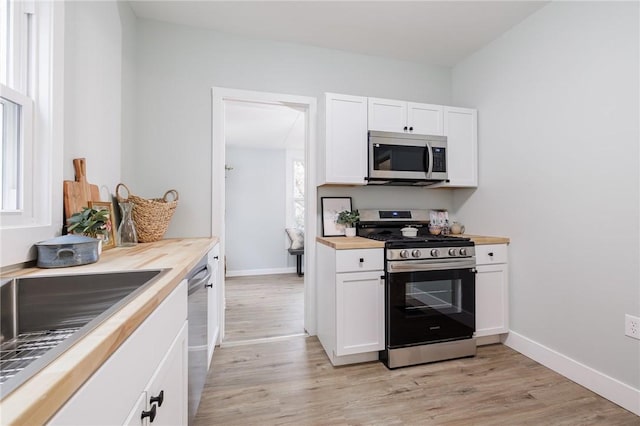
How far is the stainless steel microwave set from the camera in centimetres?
247

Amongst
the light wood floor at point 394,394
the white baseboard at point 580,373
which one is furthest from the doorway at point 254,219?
the white baseboard at point 580,373

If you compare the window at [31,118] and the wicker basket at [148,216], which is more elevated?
the window at [31,118]

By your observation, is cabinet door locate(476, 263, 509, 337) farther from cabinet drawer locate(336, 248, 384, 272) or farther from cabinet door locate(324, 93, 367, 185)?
cabinet door locate(324, 93, 367, 185)

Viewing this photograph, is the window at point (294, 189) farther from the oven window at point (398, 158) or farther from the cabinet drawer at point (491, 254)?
the cabinet drawer at point (491, 254)

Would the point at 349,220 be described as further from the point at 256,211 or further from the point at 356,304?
the point at 256,211

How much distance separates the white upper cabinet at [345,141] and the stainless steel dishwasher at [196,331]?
125 cm

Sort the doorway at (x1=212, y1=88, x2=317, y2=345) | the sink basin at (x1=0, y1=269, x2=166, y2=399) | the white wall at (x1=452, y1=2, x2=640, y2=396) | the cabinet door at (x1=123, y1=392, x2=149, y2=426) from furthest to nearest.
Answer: the doorway at (x1=212, y1=88, x2=317, y2=345) → the white wall at (x1=452, y1=2, x2=640, y2=396) → the sink basin at (x1=0, y1=269, x2=166, y2=399) → the cabinet door at (x1=123, y1=392, x2=149, y2=426)

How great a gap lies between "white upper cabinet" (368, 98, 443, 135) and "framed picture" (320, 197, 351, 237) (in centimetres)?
73

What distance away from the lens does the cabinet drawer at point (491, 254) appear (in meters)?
2.37

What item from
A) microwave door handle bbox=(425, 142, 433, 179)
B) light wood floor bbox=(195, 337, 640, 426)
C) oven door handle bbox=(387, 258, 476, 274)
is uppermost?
microwave door handle bbox=(425, 142, 433, 179)

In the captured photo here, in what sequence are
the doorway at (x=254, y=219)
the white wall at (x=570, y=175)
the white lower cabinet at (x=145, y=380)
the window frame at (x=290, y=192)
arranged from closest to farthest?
the white lower cabinet at (x=145, y=380) < the white wall at (x=570, y=175) < the doorway at (x=254, y=219) < the window frame at (x=290, y=192)

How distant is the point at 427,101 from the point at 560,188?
1508 millimetres

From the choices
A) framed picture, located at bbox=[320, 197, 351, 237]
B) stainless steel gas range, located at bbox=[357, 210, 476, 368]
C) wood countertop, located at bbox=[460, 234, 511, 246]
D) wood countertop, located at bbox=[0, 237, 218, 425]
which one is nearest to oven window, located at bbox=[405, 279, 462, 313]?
stainless steel gas range, located at bbox=[357, 210, 476, 368]

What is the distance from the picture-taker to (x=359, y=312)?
2121 mm
